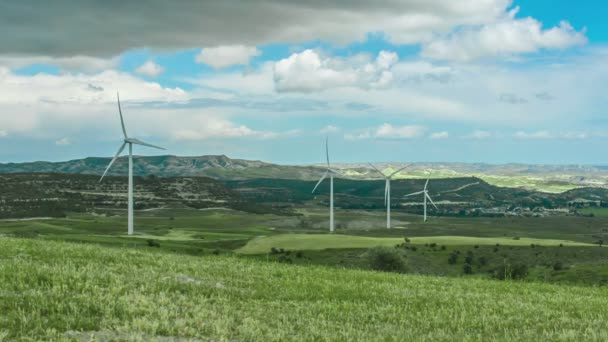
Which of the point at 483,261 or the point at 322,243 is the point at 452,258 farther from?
the point at 322,243

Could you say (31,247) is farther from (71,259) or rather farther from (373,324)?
(373,324)

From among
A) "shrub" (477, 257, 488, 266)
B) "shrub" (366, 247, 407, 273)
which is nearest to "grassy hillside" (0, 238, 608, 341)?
"shrub" (366, 247, 407, 273)

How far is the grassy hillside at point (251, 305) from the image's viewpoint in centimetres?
1177

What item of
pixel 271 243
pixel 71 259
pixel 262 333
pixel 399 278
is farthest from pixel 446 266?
pixel 262 333

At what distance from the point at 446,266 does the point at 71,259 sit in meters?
85.4

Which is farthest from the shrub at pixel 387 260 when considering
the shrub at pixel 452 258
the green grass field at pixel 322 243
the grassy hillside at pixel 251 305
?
the grassy hillside at pixel 251 305

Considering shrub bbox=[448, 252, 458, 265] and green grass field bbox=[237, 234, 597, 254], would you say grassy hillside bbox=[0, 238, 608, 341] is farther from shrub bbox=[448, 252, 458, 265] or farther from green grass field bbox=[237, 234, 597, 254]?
green grass field bbox=[237, 234, 597, 254]

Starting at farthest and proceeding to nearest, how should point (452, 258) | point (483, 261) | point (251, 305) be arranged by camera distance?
point (452, 258), point (483, 261), point (251, 305)

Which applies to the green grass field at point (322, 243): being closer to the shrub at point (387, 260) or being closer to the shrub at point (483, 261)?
the shrub at point (483, 261)

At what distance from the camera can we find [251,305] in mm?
15266

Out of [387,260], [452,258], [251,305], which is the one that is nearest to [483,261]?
[452,258]

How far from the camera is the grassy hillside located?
11.8m

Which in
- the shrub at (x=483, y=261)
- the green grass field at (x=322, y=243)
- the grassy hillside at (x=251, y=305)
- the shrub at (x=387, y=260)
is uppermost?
the grassy hillside at (x=251, y=305)

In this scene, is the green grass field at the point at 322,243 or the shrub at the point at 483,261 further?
the green grass field at the point at 322,243
